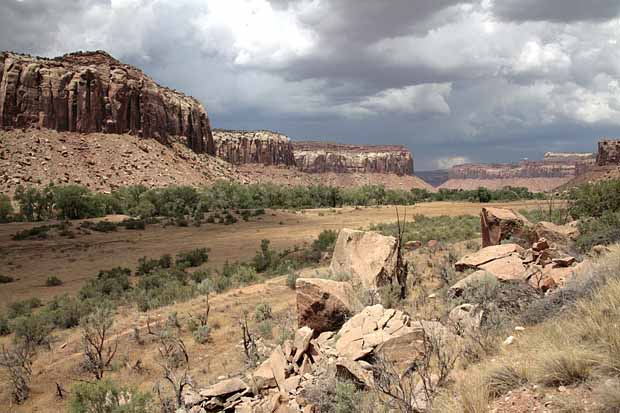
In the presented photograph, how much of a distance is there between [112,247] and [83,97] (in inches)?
2144

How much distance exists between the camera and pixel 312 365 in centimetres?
594

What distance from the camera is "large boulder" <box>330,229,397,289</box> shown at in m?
9.91

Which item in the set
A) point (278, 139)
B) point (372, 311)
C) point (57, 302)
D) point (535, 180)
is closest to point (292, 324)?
point (372, 311)

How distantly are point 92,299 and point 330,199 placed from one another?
5058 centimetres

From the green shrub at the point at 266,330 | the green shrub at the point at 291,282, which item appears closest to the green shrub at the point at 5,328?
the green shrub at the point at 291,282

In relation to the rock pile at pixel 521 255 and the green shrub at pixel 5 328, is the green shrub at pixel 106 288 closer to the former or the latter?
the green shrub at pixel 5 328

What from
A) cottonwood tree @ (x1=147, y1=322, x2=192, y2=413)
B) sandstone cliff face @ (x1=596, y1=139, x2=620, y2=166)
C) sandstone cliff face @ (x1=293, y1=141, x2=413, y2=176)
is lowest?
cottonwood tree @ (x1=147, y1=322, x2=192, y2=413)

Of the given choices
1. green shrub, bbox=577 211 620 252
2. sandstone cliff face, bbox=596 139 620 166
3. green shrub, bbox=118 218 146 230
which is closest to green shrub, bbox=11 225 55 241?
green shrub, bbox=118 218 146 230

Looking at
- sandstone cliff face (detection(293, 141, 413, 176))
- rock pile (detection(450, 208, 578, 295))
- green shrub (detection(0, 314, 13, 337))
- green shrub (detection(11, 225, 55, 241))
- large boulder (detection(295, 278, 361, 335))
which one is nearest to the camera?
large boulder (detection(295, 278, 361, 335))

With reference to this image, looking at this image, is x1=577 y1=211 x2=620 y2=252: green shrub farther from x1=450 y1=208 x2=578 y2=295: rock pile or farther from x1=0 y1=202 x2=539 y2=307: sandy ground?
x1=0 y1=202 x2=539 y2=307: sandy ground

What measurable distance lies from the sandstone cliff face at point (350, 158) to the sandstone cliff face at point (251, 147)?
74.3 feet

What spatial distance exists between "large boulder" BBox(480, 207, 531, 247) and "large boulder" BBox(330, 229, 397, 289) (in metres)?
4.27

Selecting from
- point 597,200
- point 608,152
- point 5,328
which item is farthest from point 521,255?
point 608,152

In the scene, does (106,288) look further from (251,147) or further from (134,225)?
(251,147)
